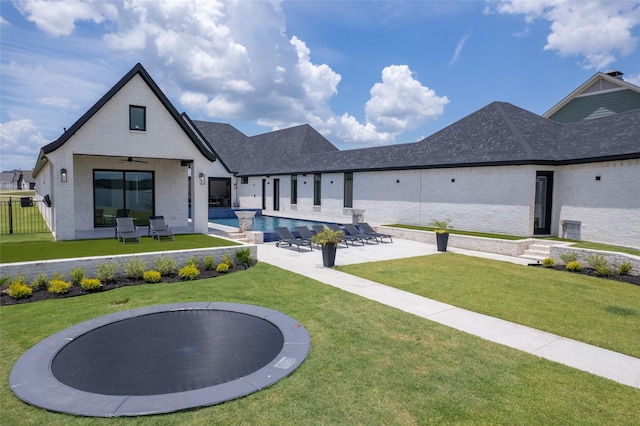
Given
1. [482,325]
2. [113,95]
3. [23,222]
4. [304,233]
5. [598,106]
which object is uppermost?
[598,106]

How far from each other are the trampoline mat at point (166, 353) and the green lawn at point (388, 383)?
0.58m

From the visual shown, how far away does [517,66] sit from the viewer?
19.4 m

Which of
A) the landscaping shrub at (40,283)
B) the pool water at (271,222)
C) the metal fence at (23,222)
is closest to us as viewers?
the landscaping shrub at (40,283)

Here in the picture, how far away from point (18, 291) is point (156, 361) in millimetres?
5146

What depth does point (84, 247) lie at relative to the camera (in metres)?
12.0

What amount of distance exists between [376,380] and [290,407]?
1.25m

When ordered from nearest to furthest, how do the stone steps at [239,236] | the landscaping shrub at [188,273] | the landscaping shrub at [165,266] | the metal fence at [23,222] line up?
the landscaping shrub at [188,273], the landscaping shrub at [165,266], the metal fence at [23,222], the stone steps at [239,236]

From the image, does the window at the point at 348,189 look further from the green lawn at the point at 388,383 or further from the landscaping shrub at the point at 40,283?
the landscaping shrub at the point at 40,283

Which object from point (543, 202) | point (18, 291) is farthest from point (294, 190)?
point (18, 291)

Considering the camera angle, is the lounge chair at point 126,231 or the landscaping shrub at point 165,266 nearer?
the landscaping shrub at point 165,266

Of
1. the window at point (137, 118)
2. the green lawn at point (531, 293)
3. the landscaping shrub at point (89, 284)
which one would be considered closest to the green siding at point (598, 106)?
the green lawn at point (531, 293)

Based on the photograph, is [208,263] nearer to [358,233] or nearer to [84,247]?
[84,247]

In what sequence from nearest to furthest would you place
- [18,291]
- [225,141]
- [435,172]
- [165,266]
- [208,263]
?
1. [18,291]
2. [165,266]
3. [208,263]
4. [435,172]
5. [225,141]

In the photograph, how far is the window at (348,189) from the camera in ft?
84.7
